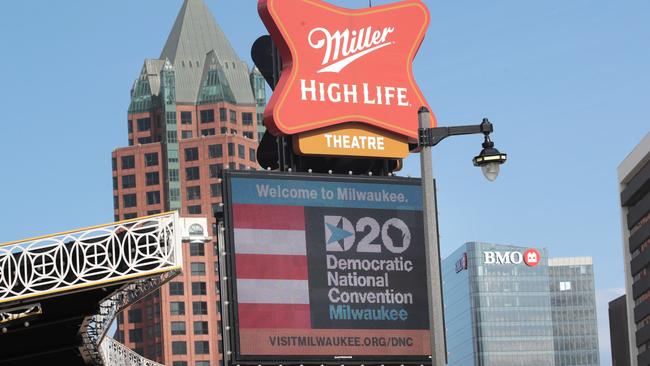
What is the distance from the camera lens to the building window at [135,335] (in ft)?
633

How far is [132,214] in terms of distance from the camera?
198 m

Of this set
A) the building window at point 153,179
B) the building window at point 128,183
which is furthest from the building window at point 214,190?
the building window at point 128,183

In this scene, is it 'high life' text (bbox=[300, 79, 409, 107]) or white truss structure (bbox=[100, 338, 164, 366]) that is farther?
white truss structure (bbox=[100, 338, 164, 366])

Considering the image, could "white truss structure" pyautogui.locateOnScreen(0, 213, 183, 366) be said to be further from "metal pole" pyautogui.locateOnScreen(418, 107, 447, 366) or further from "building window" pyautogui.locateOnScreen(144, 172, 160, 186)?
"building window" pyautogui.locateOnScreen(144, 172, 160, 186)

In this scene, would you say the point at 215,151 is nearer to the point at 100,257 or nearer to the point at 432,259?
the point at 100,257

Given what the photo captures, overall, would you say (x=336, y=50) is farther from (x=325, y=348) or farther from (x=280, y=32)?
(x=325, y=348)

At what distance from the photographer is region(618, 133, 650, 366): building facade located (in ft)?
500

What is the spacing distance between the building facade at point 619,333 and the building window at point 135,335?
2341 inches

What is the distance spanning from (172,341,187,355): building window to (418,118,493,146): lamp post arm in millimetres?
160844

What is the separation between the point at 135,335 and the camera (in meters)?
193

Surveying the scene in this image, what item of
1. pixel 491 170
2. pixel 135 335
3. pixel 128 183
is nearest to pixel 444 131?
pixel 491 170

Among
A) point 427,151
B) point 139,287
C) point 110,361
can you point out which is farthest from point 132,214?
point 427,151

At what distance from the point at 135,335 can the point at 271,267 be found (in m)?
152

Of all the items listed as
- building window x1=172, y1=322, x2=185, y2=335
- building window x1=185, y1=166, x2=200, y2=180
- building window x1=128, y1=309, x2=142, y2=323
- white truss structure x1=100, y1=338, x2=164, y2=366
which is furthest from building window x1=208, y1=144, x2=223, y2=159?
white truss structure x1=100, y1=338, x2=164, y2=366
